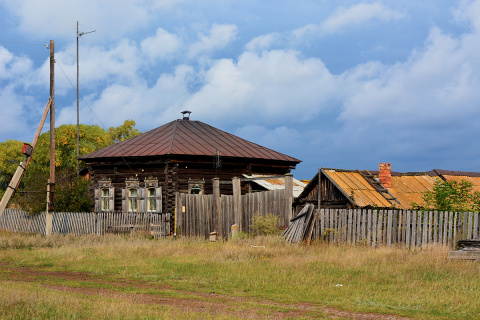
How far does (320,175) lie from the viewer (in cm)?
1986

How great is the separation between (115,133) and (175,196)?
87.0 feet

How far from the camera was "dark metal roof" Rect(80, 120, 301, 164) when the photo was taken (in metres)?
28.0

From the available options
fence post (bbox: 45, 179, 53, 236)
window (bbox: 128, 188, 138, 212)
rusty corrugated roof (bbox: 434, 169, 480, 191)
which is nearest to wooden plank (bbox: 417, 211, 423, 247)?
rusty corrugated roof (bbox: 434, 169, 480, 191)

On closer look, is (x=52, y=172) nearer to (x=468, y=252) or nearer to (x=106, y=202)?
(x=106, y=202)

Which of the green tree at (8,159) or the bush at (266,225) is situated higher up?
the green tree at (8,159)

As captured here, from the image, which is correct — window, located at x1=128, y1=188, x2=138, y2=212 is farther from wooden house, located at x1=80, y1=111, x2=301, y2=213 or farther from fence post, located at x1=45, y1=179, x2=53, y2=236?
fence post, located at x1=45, y1=179, x2=53, y2=236

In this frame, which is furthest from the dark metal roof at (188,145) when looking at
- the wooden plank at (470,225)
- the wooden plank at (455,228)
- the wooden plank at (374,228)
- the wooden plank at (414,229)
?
the wooden plank at (470,225)

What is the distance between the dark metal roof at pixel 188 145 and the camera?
2797cm

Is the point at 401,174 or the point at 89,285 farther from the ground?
the point at 401,174

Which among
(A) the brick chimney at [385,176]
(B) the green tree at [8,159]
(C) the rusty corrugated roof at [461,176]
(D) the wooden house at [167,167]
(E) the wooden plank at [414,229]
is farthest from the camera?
(B) the green tree at [8,159]

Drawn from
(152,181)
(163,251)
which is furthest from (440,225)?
(152,181)

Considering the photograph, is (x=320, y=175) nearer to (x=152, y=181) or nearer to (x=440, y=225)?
(x=440, y=225)

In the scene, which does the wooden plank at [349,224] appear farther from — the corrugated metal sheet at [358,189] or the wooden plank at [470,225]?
the wooden plank at [470,225]

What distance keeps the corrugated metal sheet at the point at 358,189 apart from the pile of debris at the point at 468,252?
4.90 metres
